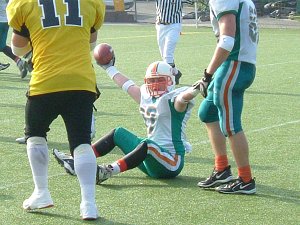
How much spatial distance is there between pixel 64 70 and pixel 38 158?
0.61m

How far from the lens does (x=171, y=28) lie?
13.2 metres

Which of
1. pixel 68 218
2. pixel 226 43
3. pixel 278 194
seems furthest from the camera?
pixel 278 194

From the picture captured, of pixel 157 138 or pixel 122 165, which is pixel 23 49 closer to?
pixel 122 165

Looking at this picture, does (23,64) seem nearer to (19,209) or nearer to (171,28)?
(171,28)

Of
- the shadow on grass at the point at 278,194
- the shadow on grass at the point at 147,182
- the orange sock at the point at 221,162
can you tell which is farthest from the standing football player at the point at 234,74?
the shadow on grass at the point at 147,182

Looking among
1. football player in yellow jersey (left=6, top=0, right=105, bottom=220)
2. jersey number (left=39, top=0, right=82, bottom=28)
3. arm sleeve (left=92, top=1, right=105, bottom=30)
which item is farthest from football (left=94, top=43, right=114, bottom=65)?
jersey number (left=39, top=0, right=82, bottom=28)

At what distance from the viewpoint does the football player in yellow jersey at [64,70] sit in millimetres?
5152

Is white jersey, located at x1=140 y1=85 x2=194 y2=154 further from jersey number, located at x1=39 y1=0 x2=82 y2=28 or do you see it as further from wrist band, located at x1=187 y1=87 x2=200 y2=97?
jersey number, located at x1=39 y1=0 x2=82 y2=28

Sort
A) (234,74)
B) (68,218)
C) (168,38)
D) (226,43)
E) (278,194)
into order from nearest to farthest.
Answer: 1. (68,218)
2. (226,43)
3. (234,74)
4. (278,194)
5. (168,38)

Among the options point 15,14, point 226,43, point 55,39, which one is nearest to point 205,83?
point 226,43

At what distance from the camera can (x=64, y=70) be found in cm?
514

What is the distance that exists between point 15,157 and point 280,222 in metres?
2.77

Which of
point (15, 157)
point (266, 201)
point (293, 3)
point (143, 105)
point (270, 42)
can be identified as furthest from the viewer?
point (293, 3)

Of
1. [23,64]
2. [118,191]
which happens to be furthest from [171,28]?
[118,191]
